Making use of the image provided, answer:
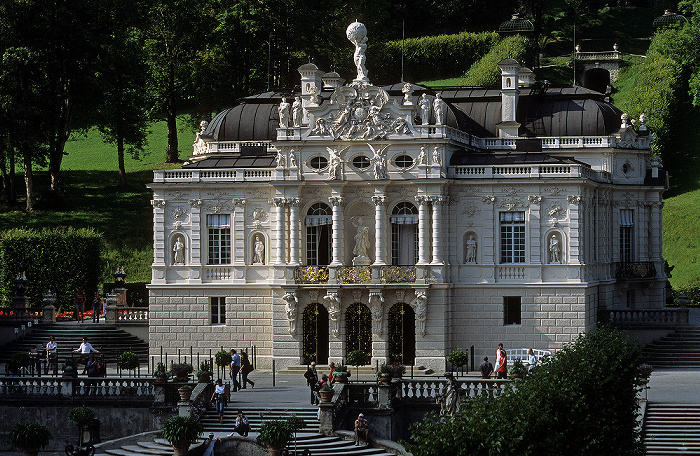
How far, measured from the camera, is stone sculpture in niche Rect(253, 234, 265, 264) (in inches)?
2638

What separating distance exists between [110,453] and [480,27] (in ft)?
341

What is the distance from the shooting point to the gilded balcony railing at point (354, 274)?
6531 cm

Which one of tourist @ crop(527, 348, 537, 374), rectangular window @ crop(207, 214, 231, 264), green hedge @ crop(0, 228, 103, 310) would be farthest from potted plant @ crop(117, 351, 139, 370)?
green hedge @ crop(0, 228, 103, 310)

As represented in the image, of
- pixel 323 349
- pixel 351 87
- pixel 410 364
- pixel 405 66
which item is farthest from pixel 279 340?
pixel 405 66

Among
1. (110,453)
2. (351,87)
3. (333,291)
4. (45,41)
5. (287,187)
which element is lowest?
(110,453)

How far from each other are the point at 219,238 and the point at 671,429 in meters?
25.1

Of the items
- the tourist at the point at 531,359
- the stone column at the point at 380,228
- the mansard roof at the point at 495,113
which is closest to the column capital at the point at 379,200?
the stone column at the point at 380,228

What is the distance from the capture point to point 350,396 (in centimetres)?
5359

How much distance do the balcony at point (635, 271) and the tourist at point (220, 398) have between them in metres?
27.3

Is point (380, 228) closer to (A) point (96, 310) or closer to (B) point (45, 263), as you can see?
(A) point (96, 310)

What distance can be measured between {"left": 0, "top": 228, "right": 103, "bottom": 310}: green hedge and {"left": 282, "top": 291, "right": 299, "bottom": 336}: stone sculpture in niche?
17860 mm

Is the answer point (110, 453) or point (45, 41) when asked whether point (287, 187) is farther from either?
point (45, 41)

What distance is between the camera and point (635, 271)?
7338cm

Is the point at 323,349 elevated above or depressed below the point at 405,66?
below
